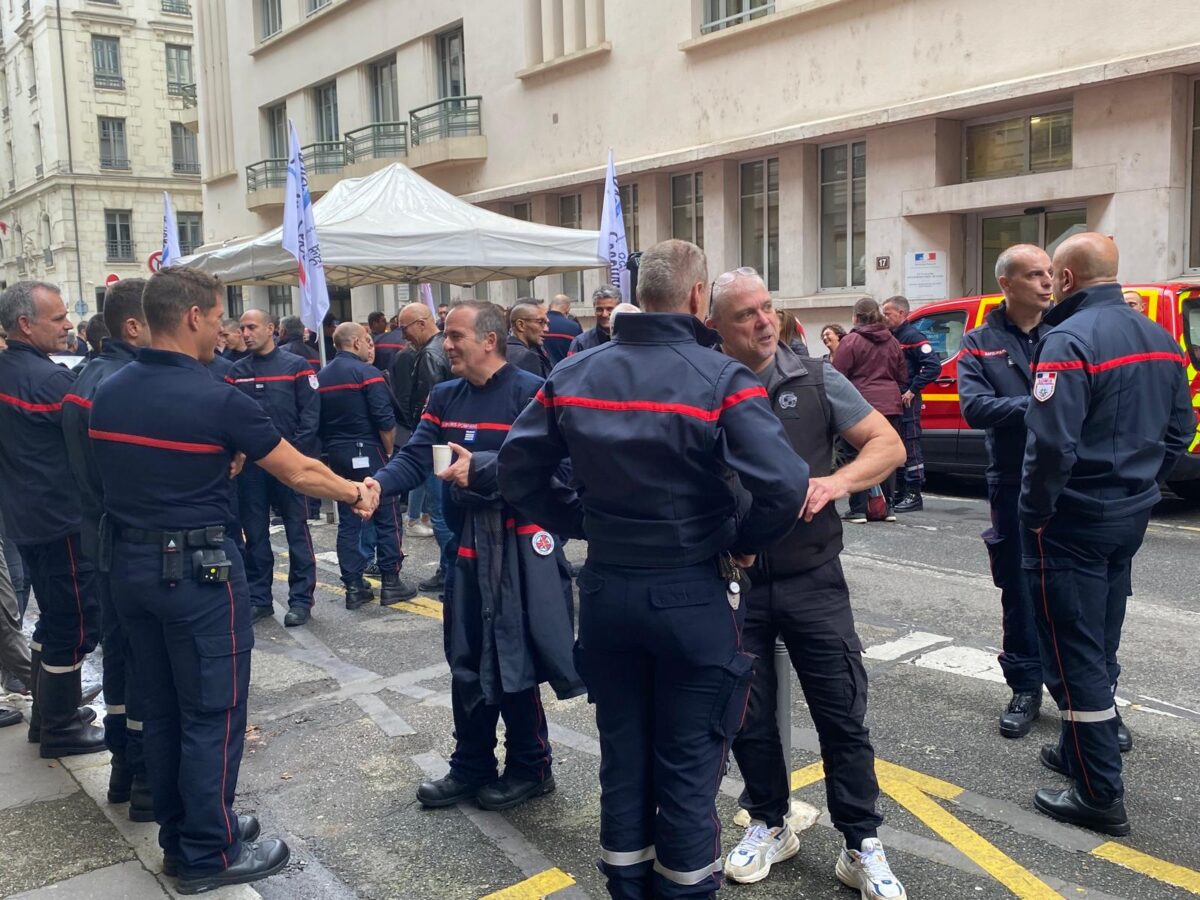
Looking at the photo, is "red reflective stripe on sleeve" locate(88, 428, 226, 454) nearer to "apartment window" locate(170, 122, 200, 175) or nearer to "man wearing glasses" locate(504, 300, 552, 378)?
"man wearing glasses" locate(504, 300, 552, 378)

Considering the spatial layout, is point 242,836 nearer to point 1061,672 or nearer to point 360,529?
point 1061,672

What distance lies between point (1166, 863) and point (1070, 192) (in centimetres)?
1098

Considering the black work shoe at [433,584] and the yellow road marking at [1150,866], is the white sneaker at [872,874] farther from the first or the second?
the black work shoe at [433,584]

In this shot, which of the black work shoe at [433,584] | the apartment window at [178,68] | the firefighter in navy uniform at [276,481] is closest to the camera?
the firefighter in navy uniform at [276,481]

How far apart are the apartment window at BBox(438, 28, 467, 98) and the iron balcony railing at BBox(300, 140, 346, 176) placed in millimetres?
3608

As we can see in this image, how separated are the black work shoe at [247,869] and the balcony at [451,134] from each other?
66.7ft

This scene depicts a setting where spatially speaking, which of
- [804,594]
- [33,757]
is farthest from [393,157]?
[804,594]

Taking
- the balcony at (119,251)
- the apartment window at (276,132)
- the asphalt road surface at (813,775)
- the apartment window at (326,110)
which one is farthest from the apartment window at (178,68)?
the asphalt road surface at (813,775)

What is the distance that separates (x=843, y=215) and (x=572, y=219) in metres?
6.63

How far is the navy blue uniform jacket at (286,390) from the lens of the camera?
24.6 ft

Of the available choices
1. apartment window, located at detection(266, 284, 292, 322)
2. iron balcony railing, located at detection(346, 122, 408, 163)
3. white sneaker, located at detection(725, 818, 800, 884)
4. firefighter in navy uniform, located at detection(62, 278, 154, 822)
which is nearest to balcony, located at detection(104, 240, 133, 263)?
apartment window, located at detection(266, 284, 292, 322)

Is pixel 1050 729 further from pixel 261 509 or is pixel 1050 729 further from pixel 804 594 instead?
pixel 261 509

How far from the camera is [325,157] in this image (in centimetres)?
2664

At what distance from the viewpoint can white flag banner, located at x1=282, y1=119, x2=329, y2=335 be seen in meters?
10.0
